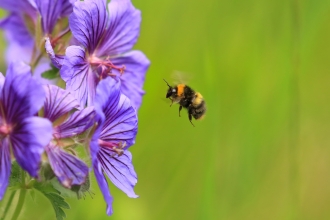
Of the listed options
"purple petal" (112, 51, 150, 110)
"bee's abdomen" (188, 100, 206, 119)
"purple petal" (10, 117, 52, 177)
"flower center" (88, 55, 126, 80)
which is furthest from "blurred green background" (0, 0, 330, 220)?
"purple petal" (10, 117, 52, 177)

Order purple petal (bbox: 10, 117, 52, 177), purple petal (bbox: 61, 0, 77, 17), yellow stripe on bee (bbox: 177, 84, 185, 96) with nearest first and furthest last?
purple petal (bbox: 10, 117, 52, 177) < purple petal (bbox: 61, 0, 77, 17) < yellow stripe on bee (bbox: 177, 84, 185, 96)

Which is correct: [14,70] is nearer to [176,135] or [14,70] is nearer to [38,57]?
[38,57]

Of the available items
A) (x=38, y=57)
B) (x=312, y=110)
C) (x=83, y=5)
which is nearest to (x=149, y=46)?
(x=312, y=110)

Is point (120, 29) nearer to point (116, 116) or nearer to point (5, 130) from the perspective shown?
point (116, 116)

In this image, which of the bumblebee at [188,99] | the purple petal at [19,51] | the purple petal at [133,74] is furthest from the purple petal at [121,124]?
the purple petal at [19,51]

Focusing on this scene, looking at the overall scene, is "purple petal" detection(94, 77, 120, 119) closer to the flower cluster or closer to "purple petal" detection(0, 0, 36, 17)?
the flower cluster

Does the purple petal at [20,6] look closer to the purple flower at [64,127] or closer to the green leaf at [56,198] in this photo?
the purple flower at [64,127]
